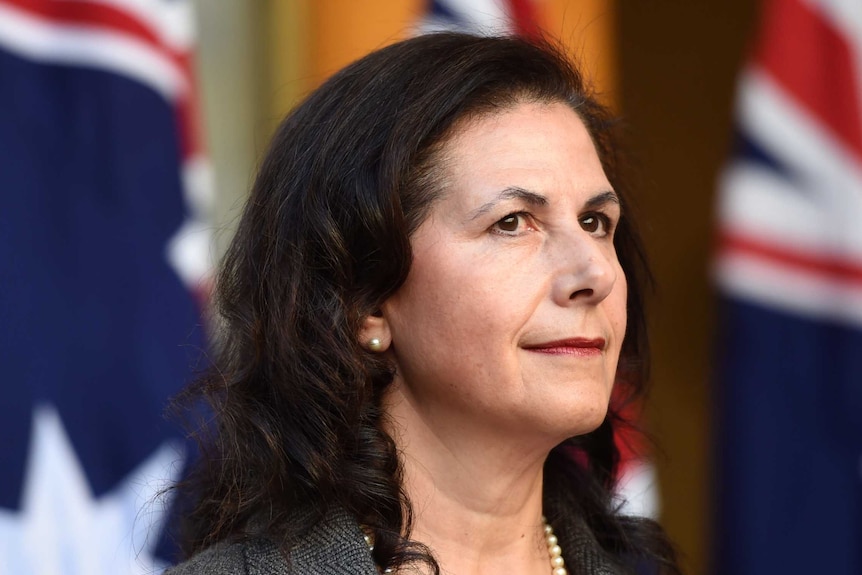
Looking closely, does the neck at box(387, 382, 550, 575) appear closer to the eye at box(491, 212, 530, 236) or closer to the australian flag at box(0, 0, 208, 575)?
the eye at box(491, 212, 530, 236)

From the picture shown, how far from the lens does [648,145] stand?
3.89 m

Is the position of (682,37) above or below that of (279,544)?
above

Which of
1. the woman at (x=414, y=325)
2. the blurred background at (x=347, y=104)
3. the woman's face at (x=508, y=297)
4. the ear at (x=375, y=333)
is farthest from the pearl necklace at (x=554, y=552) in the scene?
the blurred background at (x=347, y=104)

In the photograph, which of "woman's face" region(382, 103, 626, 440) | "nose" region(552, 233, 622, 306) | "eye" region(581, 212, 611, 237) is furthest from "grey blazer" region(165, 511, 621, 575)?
"eye" region(581, 212, 611, 237)

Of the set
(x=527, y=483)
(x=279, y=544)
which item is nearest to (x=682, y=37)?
(x=527, y=483)

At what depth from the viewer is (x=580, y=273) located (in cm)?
174

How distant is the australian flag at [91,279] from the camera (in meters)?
2.33

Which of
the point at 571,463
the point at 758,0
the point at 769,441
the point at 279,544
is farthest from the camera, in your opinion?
the point at 758,0

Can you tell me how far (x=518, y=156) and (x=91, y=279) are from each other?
1.10 m

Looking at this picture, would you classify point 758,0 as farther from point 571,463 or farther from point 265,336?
point 265,336

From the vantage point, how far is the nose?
68.1 inches

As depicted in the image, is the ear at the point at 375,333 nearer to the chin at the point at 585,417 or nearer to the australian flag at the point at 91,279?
the chin at the point at 585,417

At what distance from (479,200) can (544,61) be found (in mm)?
383

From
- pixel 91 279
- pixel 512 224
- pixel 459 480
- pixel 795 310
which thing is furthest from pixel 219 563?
pixel 795 310
